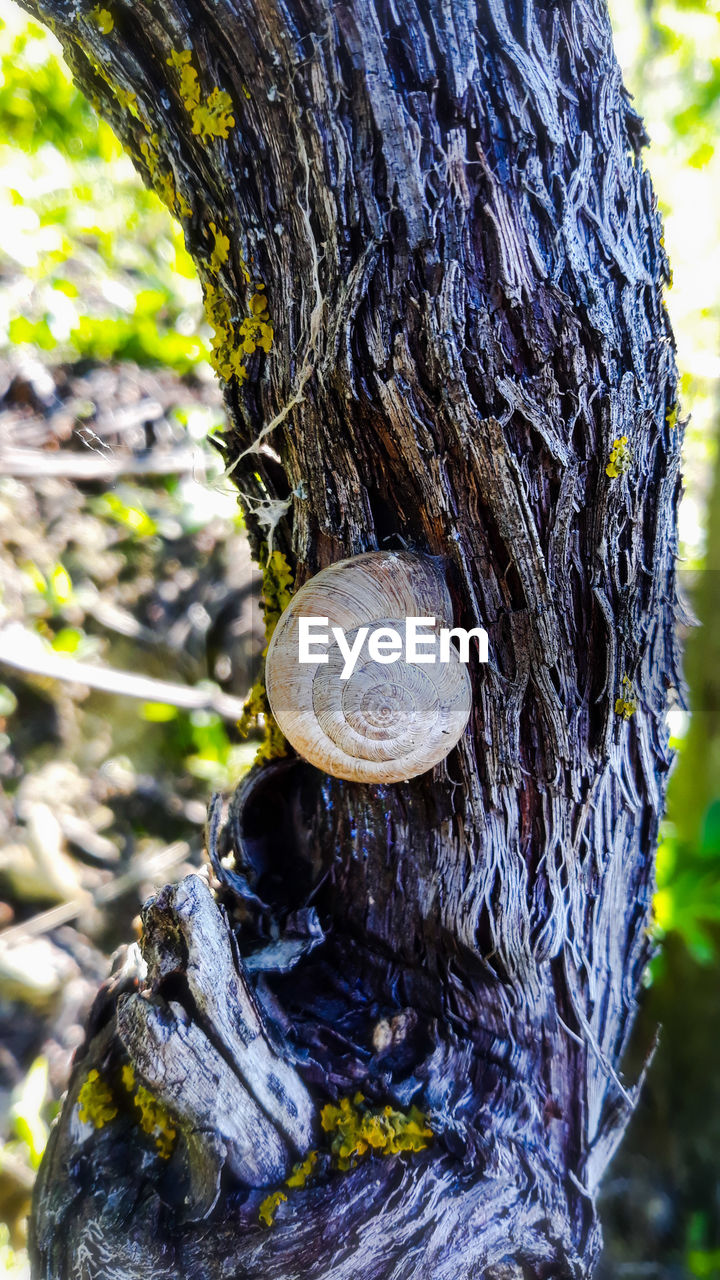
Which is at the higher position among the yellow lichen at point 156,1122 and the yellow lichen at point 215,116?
the yellow lichen at point 215,116

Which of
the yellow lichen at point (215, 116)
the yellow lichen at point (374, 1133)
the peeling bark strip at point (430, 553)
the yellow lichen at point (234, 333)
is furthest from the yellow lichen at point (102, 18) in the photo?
the yellow lichen at point (374, 1133)

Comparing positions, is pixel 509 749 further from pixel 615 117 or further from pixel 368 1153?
pixel 615 117

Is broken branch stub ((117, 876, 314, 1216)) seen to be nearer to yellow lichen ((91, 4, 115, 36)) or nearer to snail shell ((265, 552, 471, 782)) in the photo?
snail shell ((265, 552, 471, 782))

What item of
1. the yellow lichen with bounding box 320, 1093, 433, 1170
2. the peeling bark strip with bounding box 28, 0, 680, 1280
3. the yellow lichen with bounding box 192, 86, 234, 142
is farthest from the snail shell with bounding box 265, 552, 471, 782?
the yellow lichen with bounding box 192, 86, 234, 142

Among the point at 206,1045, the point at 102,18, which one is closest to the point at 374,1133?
the point at 206,1045

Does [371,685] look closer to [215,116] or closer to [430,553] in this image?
[430,553]

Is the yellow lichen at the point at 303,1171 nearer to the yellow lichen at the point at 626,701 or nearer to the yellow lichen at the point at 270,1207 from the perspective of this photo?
the yellow lichen at the point at 270,1207
